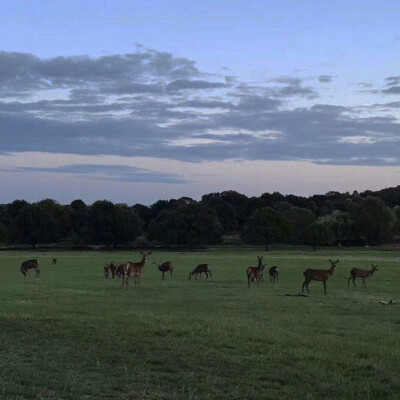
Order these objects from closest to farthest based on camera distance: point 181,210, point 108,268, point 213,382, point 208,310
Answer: point 213,382, point 208,310, point 108,268, point 181,210

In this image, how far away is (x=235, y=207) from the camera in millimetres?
158500

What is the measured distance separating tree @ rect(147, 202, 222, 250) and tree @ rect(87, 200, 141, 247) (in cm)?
622

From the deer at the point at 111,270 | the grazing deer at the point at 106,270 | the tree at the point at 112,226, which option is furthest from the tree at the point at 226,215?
the deer at the point at 111,270

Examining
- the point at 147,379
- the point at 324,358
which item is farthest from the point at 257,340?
the point at 147,379

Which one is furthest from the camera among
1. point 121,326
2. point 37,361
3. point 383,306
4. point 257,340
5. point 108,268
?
point 108,268

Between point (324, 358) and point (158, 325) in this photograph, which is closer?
point (324, 358)

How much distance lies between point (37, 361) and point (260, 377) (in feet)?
13.8

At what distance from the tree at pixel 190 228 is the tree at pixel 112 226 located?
245 inches

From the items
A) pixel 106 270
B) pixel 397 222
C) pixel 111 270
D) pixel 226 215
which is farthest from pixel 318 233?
pixel 111 270

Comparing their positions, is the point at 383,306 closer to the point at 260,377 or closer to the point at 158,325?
the point at 158,325

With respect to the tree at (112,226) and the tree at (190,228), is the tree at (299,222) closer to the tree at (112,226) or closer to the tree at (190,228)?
the tree at (190,228)

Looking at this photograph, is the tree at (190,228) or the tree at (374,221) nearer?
the tree at (190,228)

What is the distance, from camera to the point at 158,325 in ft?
50.7

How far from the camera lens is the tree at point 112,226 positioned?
111m
